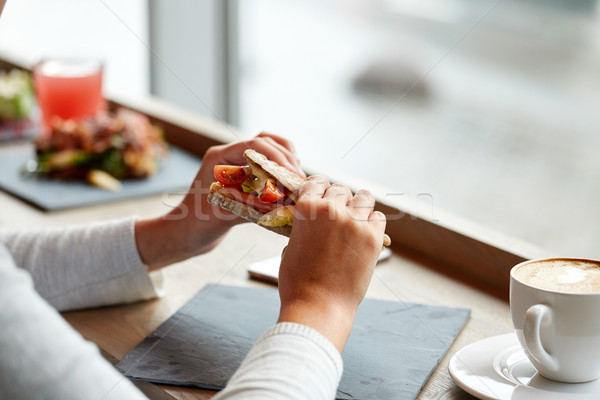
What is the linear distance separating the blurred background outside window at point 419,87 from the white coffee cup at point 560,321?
253 centimetres

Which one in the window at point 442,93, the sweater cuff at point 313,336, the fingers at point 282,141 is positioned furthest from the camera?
the window at point 442,93

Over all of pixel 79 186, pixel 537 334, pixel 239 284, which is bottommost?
pixel 79 186

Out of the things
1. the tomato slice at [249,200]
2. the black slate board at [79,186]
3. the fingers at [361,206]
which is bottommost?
the black slate board at [79,186]

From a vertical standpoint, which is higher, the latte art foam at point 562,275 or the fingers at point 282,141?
the latte art foam at point 562,275

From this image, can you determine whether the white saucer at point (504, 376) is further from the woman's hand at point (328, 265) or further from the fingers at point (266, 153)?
the fingers at point (266, 153)

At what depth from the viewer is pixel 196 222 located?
1.04m

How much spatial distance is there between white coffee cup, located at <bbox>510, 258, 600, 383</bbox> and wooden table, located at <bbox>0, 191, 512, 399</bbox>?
102mm

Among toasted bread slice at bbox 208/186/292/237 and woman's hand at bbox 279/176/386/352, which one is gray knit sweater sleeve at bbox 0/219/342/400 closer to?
woman's hand at bbox 279/176/386/352

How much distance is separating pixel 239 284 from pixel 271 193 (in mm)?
252

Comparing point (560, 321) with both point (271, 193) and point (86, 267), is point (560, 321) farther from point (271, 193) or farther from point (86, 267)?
point (86, 267)

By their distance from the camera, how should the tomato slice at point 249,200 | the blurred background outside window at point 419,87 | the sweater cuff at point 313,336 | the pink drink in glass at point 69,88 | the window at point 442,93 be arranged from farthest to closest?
the window at point 442,93 < the blurred background outside window at point 419,87 < the pink drink in glass at point 69,88 < the tomato slice at point 249,200 < the sweater cuff at point 313,336

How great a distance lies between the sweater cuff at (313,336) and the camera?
710 millimetres

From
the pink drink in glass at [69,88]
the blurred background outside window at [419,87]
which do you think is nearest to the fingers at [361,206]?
the pink drink in glass at [69,88]

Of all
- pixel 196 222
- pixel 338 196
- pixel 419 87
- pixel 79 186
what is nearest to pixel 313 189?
pixel 338 196
